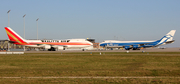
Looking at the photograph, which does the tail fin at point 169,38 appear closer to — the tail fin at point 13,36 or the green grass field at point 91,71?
the tail fin at point 13,36

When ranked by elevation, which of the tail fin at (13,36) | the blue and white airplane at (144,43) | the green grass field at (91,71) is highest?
the tail fin at (13,36)

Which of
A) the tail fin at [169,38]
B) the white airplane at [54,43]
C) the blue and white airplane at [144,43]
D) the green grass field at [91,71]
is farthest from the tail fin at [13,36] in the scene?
the tail fin at [169,38]

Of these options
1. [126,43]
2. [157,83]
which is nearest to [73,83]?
[157,83]

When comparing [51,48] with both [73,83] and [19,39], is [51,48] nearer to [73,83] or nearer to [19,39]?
[19,39]

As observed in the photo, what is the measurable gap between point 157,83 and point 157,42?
332 feet

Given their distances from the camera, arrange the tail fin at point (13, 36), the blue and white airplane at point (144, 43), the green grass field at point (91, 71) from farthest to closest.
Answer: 1. the blue and white airplane at point (144, 43)
2. the tail fin at point (13, 36)
3. the green grass field at point (91, 71)

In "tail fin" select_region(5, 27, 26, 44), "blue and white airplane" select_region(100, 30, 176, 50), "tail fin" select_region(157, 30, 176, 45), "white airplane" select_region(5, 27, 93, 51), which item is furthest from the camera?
"tail fin" select_region(157, 30, 176, 45)

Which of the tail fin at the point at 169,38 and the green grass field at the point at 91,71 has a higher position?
the tail fin at the point at 169,38

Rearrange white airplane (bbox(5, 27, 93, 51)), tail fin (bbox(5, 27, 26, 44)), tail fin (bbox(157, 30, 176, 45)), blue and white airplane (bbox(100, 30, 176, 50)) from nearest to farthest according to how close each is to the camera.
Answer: tail fin (bbox(5, 27, 26, 44)), white airplane (bbox(5, 27, 93, 51)), blue and white airplane (bbox(100, 30, 176, 50)), tail fin (bbox(157, 30, 176, 45))

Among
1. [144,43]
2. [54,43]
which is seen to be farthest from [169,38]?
[54,43]

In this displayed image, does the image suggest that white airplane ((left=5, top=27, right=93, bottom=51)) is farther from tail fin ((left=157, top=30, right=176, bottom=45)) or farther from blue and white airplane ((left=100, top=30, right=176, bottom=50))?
tail fin ((left=157, top=30, right=176, bottom=45))

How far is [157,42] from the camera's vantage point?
363 ft

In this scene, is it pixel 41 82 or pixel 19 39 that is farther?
pixel 19 39

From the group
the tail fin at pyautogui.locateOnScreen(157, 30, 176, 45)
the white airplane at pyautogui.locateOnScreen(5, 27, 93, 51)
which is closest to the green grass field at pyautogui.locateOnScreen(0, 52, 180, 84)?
the white airplane at pyautogui.locateOnScreen(5, 27, 93, 51)
